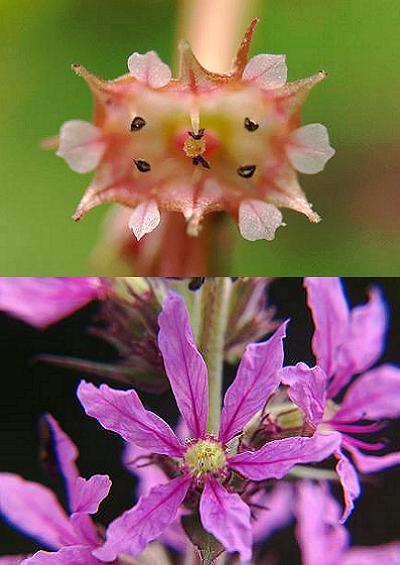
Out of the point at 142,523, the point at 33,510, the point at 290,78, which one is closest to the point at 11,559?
the point at 33,510

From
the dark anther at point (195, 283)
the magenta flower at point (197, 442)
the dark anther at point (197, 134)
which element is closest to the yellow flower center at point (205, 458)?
A: the magenta flower at point (197, 442)

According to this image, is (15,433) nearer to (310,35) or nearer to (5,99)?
(5,99)

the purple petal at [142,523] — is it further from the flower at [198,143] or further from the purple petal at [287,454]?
the flower at [198,143]

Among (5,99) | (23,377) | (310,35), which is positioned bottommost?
(23,377)

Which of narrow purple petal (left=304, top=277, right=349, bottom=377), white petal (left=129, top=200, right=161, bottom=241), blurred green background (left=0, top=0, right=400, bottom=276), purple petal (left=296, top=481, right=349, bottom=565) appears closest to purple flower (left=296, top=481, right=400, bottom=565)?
purple petal (left=296, top=481, right=349, bottom=565)

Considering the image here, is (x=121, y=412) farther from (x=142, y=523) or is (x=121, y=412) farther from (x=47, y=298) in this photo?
(x=47, y=298)

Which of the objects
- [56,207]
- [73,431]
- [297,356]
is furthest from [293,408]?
[56,207]

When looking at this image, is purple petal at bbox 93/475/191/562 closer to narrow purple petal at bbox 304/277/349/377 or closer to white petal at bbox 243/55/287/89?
narrow purple petal at bbox 304/277/349/377
